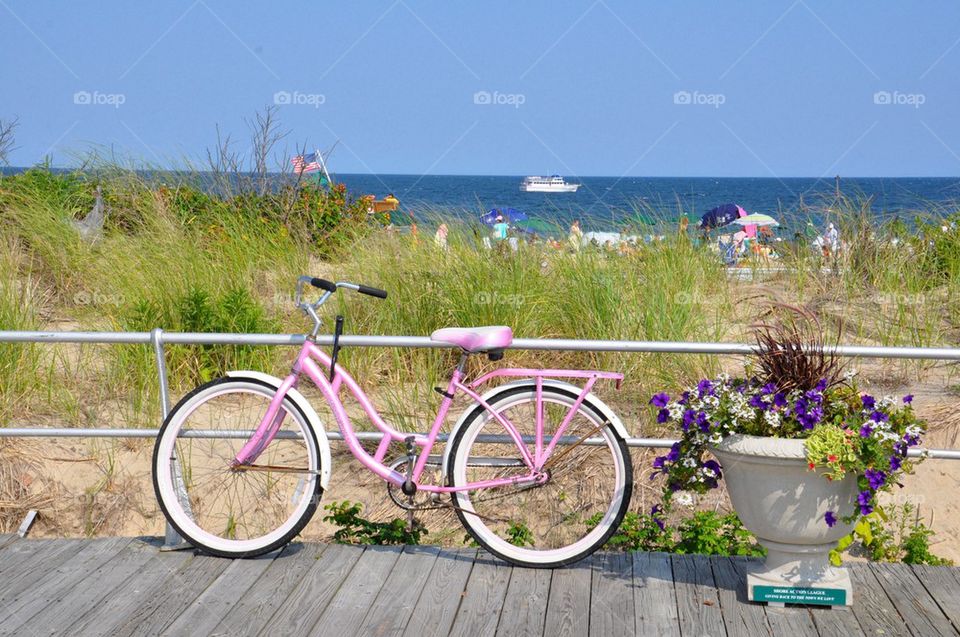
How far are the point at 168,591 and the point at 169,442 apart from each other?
0.66 meters

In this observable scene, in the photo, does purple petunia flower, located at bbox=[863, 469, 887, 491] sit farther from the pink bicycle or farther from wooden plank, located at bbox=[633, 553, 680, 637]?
the pink bicycle

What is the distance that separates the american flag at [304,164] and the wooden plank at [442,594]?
671cm

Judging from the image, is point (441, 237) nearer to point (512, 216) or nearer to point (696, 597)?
point (696, 597)

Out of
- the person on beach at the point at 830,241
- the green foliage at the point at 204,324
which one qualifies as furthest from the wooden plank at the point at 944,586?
the person on beach at the point at 830,241

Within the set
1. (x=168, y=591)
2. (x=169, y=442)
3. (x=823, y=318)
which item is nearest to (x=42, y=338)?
(x=169, y=442)

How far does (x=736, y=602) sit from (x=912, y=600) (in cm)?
Result: 61

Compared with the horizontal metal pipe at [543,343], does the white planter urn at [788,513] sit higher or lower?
lower

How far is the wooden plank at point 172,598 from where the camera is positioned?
3.57 metres

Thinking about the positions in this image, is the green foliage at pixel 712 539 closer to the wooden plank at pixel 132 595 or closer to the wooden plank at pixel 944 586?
the wooden plank at pixel 944 586

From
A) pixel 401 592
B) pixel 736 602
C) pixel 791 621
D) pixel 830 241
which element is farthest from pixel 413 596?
pixel 830 241

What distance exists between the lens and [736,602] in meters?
3.79
